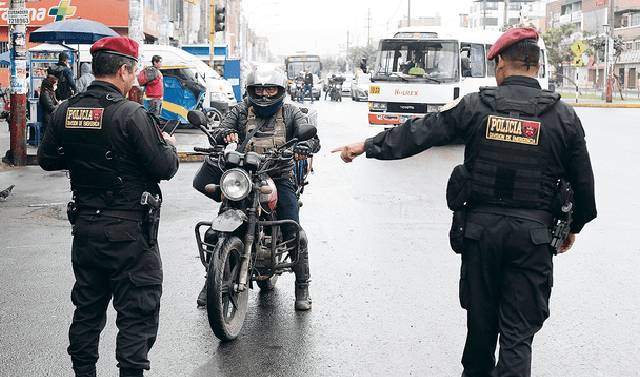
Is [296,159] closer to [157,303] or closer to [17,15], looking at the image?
[157,303]

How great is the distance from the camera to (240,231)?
19.7ft

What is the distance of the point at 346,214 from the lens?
431 inches

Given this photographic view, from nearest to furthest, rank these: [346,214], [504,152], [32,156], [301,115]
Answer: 1. [504,152]
2. [301,115]
3. [346,214]
4. [32,156]

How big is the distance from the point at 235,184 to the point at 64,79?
1432 cm

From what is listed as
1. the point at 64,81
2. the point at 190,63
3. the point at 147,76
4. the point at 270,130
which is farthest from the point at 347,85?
the point at 270,130

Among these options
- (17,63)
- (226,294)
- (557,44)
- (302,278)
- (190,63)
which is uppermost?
(557,44)

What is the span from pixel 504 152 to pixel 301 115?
2.60 meters

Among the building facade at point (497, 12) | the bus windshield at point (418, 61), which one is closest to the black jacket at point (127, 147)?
the bus windshield at point (418, 61)

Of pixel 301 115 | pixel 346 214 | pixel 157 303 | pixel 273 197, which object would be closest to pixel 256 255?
pixel 273 197

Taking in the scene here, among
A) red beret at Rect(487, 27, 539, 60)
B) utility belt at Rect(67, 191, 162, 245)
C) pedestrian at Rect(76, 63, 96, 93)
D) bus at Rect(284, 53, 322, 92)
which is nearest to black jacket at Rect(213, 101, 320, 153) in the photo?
utility belt at Rect(67, 191, 162, 245)

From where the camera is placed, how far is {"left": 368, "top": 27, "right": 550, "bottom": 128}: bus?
2158cm

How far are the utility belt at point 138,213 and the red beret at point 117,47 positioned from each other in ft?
2.26

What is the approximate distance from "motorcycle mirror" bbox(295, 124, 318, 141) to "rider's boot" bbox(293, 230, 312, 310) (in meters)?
0.86

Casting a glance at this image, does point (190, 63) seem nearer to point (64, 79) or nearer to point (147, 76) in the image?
point (64, 79)
